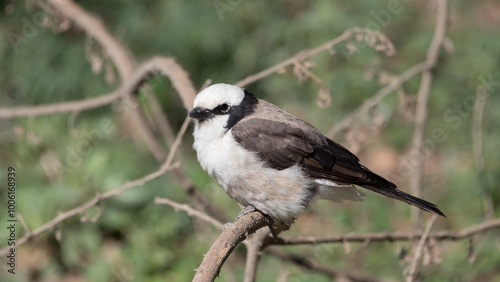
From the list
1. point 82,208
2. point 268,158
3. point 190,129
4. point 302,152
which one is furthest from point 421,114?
point 190,129

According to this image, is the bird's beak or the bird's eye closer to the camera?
the bird's beak

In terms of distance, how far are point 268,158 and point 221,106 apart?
0.32m

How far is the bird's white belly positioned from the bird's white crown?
158mm

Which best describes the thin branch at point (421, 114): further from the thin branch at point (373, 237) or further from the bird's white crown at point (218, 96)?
the bird's white crown at point (218, 96)

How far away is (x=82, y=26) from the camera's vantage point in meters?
4.29

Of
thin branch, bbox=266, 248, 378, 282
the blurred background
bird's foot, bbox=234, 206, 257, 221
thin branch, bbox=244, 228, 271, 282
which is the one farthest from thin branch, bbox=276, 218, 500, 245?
the blurred background

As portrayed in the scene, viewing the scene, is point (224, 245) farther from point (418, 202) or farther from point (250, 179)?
point (418, 202)

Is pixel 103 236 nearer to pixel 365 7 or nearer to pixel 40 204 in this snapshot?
pixel 40 204

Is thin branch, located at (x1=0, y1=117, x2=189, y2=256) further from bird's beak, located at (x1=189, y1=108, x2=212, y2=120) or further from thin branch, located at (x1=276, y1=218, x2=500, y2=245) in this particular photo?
thin branch, located at (x1=276, y1=218, x2=500, y2=245)

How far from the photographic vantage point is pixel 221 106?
312 cm

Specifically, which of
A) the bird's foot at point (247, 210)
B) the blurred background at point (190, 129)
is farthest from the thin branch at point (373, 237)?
the blurred background at point (190, 129)

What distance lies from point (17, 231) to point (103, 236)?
65 centimetres

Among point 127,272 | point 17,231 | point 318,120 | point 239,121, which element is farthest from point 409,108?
point 17,231

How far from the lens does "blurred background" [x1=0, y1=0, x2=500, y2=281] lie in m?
5.13
